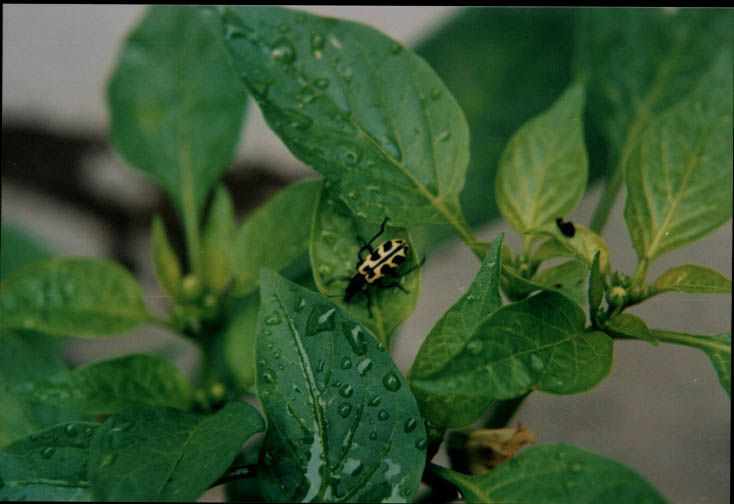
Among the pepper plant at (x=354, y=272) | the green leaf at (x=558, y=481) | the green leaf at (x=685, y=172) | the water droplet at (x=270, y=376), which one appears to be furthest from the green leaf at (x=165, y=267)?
the green leaf at (x=685, y=172)

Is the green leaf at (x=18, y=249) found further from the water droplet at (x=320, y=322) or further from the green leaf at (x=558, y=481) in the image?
the green leaf at (x=558, y=481)

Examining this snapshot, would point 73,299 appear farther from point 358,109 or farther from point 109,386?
point 358,109

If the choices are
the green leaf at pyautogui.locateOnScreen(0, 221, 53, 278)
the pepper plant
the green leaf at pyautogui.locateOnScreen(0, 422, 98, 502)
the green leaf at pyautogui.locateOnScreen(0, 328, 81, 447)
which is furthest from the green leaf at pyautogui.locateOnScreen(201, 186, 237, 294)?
the green leaf at pyautogui.locateOnScreen(0, 221, 53, 278)

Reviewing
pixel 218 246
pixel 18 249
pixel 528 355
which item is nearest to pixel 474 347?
pixel 528 355

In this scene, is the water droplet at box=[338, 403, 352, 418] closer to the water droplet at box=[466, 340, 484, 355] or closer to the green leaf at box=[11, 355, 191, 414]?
the water droplet at box=[466, 340, 484, 355]

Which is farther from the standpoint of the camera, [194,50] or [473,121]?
[473,121]

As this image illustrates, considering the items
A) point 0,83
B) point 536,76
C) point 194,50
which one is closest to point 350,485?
point 194,50

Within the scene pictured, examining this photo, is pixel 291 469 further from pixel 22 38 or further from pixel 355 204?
pixel 22 38
